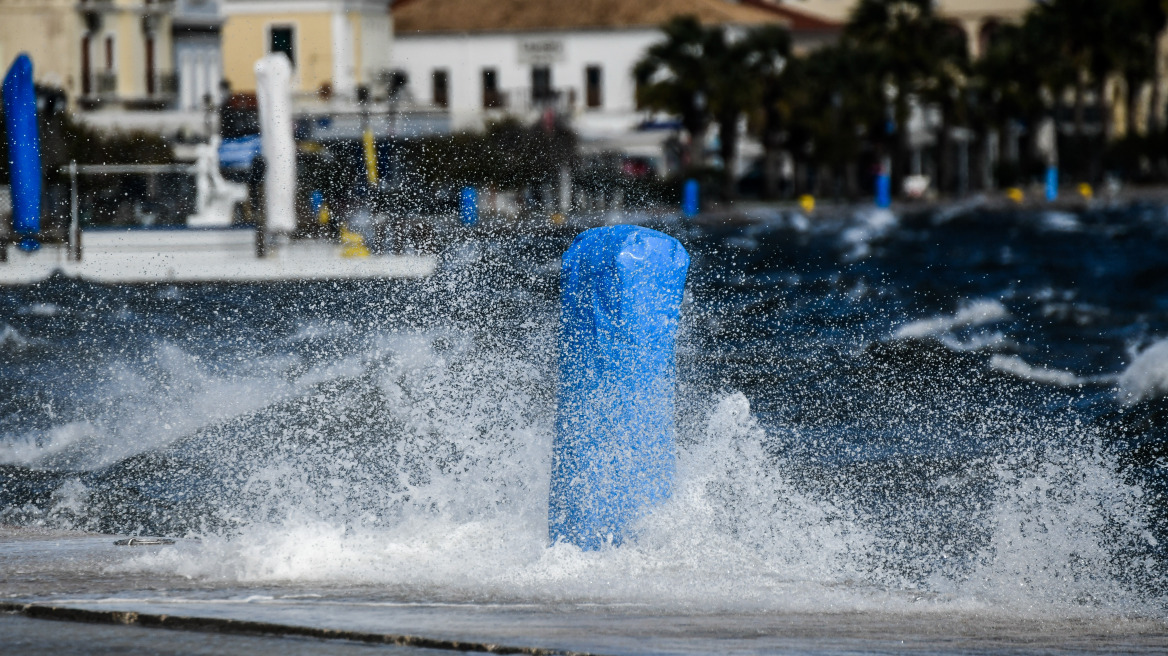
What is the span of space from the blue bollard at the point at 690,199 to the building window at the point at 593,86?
20.8 meters

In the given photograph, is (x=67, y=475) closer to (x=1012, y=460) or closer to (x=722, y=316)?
(x=1012, y=460)

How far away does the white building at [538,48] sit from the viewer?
67.4 meters

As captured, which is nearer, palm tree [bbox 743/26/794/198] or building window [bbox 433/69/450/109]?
palm tree [bbox 743/26/794/198]

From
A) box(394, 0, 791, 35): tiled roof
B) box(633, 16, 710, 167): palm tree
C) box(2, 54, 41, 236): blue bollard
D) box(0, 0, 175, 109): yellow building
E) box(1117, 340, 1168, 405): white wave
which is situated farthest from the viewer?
box(394, 0, 791, 35): tiled roof

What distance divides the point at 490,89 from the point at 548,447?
61115 millimetres

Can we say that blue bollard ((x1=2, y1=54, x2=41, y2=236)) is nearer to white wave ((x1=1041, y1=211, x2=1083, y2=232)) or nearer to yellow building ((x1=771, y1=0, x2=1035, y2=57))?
white wave ((x1=1041, y1=211, x2=1083, y2=232))

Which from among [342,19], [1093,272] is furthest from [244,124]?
[342,19]

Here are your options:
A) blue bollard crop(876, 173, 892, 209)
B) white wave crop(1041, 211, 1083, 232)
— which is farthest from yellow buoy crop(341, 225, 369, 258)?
blue bollard crop(876, 173, 892, 209)

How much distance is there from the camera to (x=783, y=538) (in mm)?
6309

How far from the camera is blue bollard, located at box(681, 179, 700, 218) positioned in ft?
151

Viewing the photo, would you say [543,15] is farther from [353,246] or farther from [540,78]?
[353,246]

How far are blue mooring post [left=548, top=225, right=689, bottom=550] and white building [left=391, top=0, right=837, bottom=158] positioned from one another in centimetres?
6127

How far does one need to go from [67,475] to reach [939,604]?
5500 millimetres

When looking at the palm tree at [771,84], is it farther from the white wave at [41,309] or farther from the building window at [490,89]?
the white wave at [41,309]
